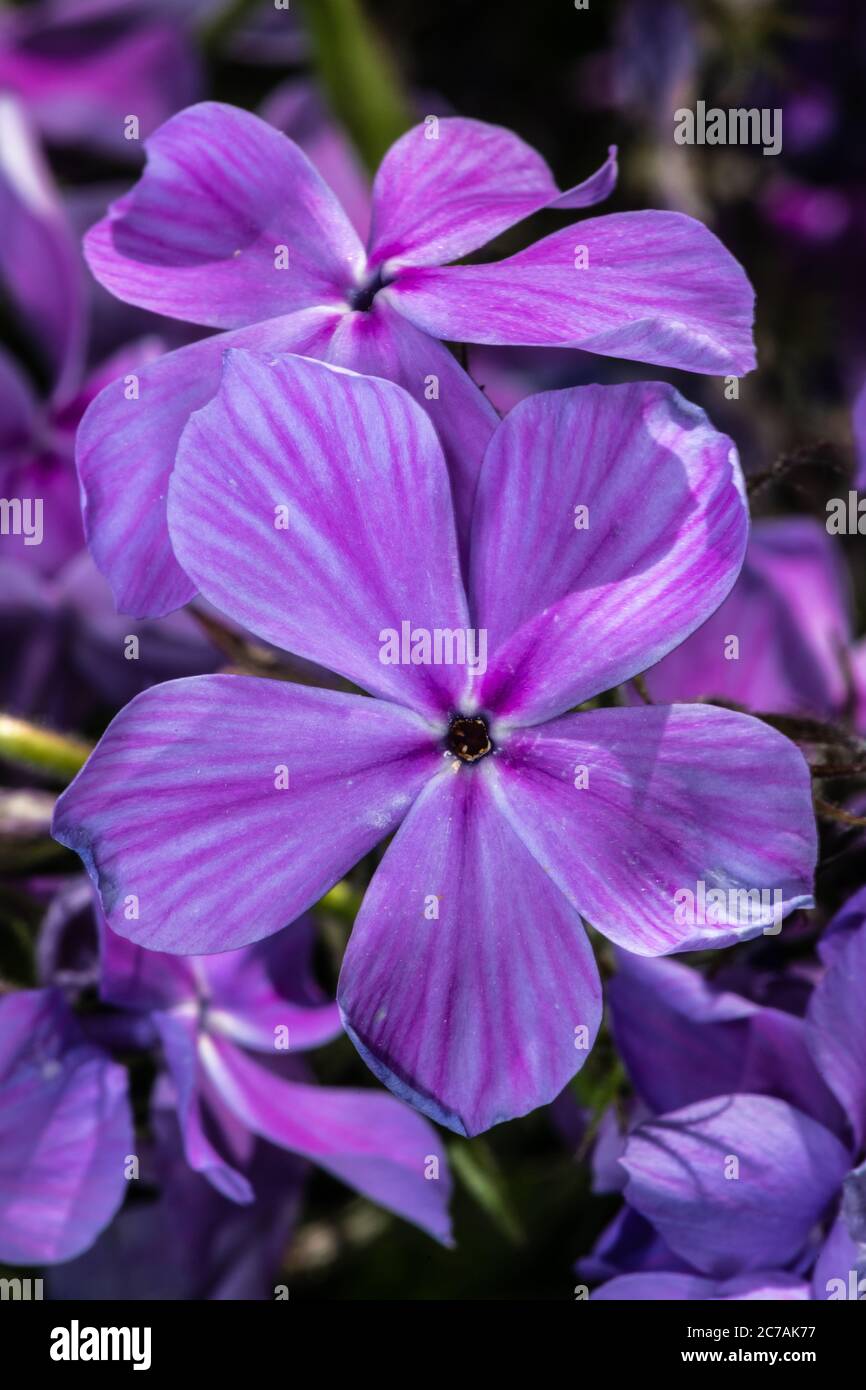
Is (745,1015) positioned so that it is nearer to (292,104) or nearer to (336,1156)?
(336,1156)

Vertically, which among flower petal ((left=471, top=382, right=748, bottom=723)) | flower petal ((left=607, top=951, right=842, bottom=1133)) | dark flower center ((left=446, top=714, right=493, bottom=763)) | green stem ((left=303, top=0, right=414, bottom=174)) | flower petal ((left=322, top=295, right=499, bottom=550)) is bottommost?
flower petal ((left=607, top=951, right=842, bottom=1133))

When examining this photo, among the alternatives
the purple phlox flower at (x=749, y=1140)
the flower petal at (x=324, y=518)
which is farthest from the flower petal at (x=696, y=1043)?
the flower petal at (x=324, y=518)

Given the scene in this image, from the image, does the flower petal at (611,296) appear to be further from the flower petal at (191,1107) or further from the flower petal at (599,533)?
the flower petal at (191,1107)

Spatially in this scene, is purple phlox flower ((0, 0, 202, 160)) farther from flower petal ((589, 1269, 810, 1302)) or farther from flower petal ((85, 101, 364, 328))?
flower petal ((589, 1269, 810, 1302))

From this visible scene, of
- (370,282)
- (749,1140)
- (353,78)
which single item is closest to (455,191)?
(370,282)

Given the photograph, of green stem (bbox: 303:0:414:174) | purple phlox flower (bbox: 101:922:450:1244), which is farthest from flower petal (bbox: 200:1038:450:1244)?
green stem (bbox: 303:0:414:174)
